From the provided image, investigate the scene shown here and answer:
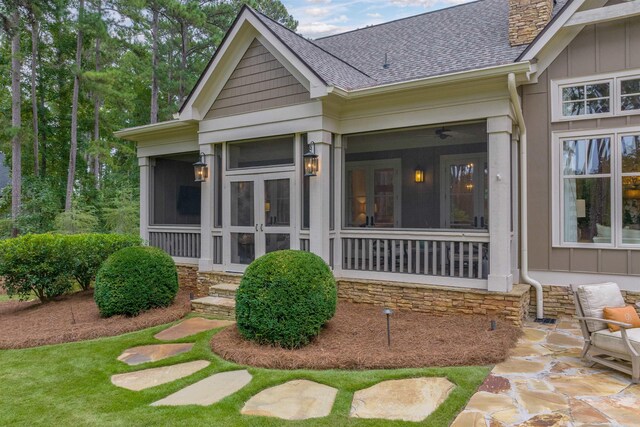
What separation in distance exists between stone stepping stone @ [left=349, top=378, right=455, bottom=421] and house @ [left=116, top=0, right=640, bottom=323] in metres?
2.48

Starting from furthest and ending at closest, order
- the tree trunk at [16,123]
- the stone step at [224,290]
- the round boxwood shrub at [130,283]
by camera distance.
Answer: the tree trunk at [16,123] < the stone step at [224,290] < the round boxwood shrub at [130,283]

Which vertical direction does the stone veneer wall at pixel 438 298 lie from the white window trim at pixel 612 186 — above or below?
below

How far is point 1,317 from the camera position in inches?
286

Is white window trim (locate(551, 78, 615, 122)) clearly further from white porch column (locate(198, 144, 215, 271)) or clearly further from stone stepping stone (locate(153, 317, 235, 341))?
white porch column (locate(198, 144, 215, 271))

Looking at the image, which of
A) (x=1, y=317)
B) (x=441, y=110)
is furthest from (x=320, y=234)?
(x=1, y=317)

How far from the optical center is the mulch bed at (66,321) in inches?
223

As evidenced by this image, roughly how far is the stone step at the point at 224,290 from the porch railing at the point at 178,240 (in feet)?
5.88

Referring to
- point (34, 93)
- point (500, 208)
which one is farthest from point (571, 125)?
point (34, 93)

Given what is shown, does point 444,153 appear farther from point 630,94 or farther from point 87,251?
point 87,251

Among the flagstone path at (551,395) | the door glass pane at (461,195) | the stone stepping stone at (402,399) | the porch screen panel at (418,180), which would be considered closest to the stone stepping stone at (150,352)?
the stone stepping stone at (402,399)

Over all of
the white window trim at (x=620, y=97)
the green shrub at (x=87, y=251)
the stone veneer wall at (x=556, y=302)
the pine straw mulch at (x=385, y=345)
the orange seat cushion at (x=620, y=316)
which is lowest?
the pine straw mulch at (x=385, y=345)

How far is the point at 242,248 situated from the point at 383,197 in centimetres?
347

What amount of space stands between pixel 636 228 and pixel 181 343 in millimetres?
6388

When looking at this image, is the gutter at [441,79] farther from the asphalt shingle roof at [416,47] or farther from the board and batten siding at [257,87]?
the board and batten siding at [257,87]
